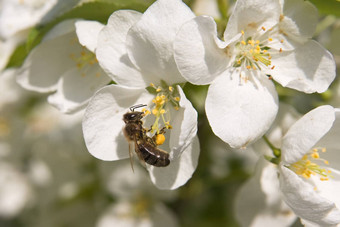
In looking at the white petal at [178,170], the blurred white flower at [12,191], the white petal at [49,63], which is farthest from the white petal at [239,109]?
the blurred white flower at [12,191]

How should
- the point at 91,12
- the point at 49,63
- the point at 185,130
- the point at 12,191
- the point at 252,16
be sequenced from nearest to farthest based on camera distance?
the point at 185,130 → the point at 252,16 → the point at 91,12 → the point at 49,63 → the point at 12,191

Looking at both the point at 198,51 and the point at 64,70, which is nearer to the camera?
the point at 198,51

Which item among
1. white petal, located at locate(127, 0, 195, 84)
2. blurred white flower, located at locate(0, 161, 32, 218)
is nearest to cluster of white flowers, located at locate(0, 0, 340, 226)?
white petal, located at locate(127, 0, 195, 84)

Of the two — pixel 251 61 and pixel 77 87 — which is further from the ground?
pixel 251 61

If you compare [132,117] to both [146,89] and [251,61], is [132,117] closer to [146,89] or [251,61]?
[146,89]

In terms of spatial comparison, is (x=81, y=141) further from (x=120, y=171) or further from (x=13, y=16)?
(x=13, y=16)

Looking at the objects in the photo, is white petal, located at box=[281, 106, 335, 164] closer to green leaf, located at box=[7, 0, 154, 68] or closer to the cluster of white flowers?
the cluster of white flowers

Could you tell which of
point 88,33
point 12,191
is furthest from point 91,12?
point 12,191
